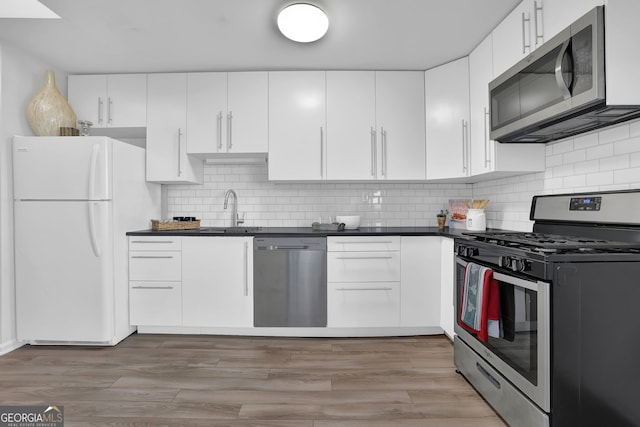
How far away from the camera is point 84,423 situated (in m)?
1.92

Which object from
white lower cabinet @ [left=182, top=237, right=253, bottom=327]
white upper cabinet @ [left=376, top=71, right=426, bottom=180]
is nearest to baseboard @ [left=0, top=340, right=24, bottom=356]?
white lower cabinet @ [left=182, top=237, right=253, bottom=327]

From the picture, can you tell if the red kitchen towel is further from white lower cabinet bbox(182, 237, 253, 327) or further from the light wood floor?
white lower cabinet bbox(182, 237, 253, 327)

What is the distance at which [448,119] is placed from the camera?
3.23 m

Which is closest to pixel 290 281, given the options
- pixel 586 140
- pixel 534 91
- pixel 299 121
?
pixel 299 121

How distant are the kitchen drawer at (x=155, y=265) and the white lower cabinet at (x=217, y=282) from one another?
0.23 ft

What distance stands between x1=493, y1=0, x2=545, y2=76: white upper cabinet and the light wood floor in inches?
82.9

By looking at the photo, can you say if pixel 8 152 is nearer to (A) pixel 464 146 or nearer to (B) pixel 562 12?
(A) pixel 464 146

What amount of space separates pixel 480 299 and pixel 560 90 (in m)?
1.13

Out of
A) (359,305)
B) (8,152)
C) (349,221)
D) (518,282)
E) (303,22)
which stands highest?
(303,22)

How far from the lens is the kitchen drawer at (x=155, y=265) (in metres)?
3.18

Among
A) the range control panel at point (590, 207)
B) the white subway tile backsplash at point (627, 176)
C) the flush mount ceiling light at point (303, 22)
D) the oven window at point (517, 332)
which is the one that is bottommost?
the oven window at point (517, 332)

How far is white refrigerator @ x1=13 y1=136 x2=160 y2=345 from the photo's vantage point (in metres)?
2.89

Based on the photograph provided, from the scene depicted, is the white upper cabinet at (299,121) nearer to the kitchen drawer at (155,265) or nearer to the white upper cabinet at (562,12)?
the kitchen drawer at (155,265)

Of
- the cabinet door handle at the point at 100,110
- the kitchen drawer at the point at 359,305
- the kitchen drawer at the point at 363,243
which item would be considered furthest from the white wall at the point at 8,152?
the kitchen drawer at the point at 359,305
